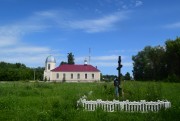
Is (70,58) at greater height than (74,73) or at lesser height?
greater

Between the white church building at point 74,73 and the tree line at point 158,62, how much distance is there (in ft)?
47.6

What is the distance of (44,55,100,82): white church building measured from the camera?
350 ft

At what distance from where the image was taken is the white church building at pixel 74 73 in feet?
350

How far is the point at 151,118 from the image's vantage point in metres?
13.2

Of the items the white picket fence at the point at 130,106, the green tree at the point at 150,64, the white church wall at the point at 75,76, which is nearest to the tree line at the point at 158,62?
the green tree at the point at 150,64

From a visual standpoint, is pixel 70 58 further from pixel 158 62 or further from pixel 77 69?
pixel 158 62

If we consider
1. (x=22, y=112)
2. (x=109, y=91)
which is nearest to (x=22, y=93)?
(x=109, y=91)

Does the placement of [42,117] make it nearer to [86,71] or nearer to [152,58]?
[152,58]

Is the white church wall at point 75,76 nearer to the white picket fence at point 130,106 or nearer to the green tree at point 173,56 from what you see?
the green tree at point 173,56

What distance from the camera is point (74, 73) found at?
10744cm

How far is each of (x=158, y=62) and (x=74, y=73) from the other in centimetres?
3097

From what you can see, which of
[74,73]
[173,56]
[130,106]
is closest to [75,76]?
[74,73]

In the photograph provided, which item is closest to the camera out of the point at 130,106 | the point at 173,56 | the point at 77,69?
the point at 130,106

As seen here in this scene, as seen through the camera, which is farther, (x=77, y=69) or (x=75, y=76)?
(x=75, y=76)
